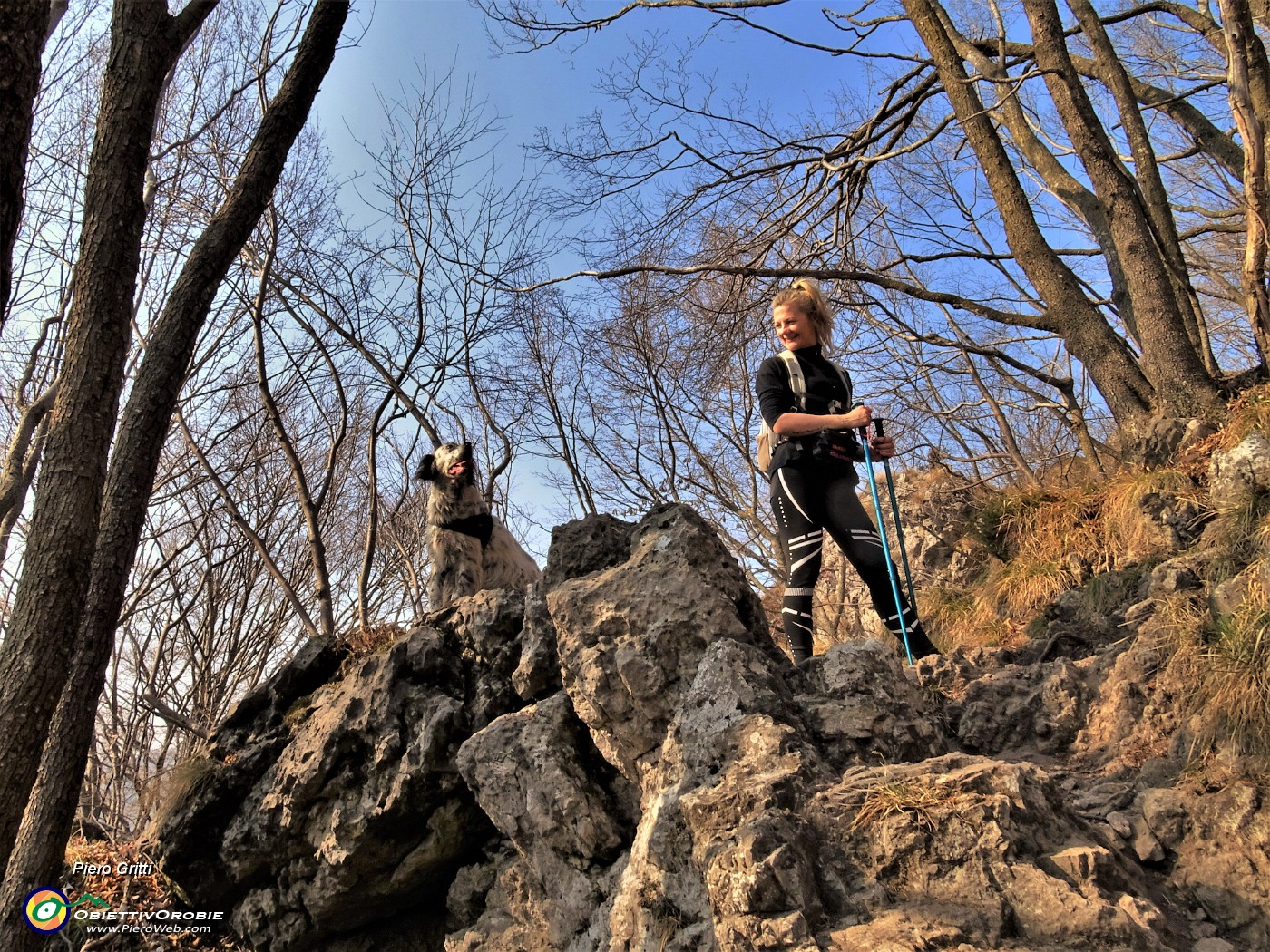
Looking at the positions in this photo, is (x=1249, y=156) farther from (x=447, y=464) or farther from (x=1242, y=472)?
(x=447, y=464)

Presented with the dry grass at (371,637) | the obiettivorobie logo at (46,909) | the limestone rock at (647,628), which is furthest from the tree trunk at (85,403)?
the limestone rock at (647,628)

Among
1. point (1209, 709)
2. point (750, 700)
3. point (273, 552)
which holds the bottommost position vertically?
point (1209, 709)

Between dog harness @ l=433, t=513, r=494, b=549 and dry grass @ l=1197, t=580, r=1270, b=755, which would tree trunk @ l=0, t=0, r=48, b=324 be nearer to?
dog harness @ l=433, t=513, r=494, b=549

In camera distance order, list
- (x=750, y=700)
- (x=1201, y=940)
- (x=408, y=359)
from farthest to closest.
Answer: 1. (x=408, y=359)
2. (x=750, y=700)
3. (x=1201, y=940)

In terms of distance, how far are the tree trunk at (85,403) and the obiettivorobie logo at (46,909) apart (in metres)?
0.68

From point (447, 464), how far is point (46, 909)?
3.81 meters

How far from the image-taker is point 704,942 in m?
2.21

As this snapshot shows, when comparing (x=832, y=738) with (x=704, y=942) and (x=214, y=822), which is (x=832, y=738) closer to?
(x=704, y=942)

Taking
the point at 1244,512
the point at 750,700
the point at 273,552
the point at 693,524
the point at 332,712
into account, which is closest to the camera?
the point at 750,700

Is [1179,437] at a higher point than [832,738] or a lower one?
higher

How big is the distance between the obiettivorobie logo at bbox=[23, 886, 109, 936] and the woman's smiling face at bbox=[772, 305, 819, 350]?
429 cm

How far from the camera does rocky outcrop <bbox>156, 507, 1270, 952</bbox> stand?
2.11 m

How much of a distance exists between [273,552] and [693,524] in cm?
889

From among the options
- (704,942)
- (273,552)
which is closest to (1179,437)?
(704,942)
